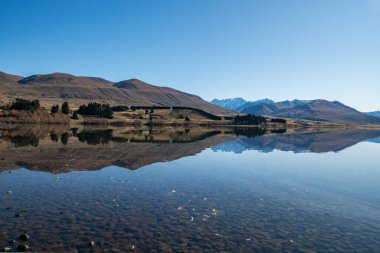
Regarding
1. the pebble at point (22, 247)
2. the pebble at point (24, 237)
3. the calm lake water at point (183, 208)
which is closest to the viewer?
Result: the pebble at point (22, 247)

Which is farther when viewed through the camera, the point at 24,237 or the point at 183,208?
the point at 183,208

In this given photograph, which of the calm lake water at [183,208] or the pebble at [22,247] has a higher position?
the pebble at [22,247]

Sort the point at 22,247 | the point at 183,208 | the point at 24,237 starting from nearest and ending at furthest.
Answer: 1. the point at 22,247
2. the point at 24,237
3. the point at 183,208

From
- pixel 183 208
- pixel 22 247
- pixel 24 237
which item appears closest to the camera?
pixel 22 247

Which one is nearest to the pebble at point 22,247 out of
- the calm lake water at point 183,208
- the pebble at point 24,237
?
the calm lake water at point 183,208

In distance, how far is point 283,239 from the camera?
21375 millimetres

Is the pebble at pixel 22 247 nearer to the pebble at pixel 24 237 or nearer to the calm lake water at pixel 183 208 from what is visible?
the calm lake water at pixel 183 208

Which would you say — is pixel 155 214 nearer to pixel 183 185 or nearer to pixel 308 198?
pixel 183 185

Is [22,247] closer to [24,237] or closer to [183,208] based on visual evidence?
[24,237]

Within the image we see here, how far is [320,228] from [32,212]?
2154cm

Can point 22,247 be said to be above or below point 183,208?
above

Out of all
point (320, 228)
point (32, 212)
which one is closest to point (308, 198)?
point (320, 228)

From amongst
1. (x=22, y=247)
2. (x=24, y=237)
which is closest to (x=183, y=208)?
(x=24, y=237)

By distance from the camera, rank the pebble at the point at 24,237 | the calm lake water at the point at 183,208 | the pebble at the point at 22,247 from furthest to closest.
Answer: the calm lake water at the point at 183,208, the pebble at the point at 24,237, the pebble at the point at 22,247
